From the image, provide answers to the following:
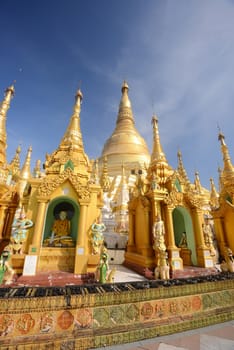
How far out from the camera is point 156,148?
1177cm

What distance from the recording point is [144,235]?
27.6 feet

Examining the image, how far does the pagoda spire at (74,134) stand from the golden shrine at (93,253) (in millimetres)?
81

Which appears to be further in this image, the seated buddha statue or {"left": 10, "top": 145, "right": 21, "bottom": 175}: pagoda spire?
{"left": 10, "top": 145, "right": 21, "bottom": 175}: pagoda spire

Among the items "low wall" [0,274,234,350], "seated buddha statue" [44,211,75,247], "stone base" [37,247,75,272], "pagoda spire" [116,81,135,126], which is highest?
"pagoda spire" [116,81,135,126]

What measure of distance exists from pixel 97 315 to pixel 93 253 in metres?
3.31

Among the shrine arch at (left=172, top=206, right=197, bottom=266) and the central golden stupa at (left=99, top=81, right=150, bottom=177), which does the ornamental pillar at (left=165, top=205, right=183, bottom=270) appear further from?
the central golden stupa at (left=99, top=81, right=150, bottom=177)

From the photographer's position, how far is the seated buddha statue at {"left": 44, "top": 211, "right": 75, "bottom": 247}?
727 cm

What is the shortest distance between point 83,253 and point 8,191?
4.83 m

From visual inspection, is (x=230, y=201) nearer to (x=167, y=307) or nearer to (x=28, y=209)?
(x=167, y=307)

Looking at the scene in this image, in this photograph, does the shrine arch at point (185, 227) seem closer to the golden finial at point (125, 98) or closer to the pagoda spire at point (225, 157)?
the pagoda spire at point (225, 157)

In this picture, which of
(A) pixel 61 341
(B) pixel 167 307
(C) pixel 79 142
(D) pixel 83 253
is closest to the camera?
(A) pixel 61 341

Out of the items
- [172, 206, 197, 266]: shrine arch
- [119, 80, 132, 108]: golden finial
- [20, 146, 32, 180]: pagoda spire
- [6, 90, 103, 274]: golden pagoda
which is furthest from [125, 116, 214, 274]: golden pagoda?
[119, 80, 132, 108]: golden finial

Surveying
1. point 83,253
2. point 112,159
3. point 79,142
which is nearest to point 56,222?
point 83,253

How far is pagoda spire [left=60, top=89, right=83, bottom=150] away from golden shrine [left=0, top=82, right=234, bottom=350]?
0.08 m
